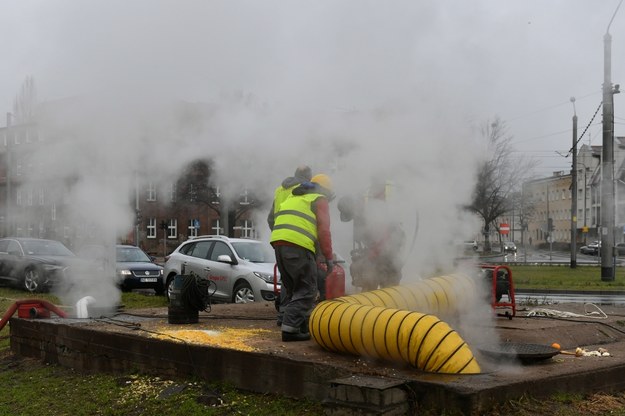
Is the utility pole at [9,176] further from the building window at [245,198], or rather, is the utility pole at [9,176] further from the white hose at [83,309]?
the white hose at [83,309]

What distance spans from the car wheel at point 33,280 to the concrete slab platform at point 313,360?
27.1 feet

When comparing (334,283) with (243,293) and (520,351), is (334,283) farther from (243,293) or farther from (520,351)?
(243,293)

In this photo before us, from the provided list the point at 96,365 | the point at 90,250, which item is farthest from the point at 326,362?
the point at 90,250

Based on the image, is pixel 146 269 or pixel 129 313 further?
pixel 146 269

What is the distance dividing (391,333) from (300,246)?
70.9 inches

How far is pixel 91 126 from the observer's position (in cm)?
1235

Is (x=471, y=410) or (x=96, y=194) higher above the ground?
(x=96, y=194)

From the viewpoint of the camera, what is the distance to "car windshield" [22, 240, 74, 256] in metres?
18.3

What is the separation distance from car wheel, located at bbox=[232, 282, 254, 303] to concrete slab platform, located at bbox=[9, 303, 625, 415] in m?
3.06

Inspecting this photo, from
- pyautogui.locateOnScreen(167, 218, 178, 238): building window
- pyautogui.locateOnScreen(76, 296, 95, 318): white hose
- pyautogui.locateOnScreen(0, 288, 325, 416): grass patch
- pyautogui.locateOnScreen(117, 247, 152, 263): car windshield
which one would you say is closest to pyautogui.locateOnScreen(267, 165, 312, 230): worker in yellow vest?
pyautogui.locateOnScreen(0, 288, 325, 416): grass patch

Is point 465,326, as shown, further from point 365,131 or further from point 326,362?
point 365,131

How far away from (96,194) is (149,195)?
104 inches

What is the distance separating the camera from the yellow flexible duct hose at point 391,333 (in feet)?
18.3

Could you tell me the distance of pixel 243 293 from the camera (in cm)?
1335
